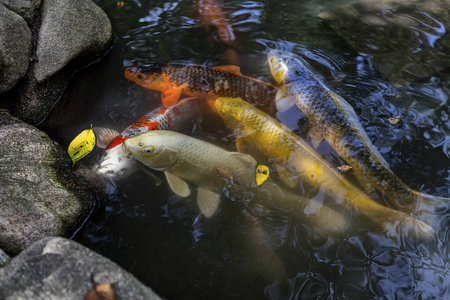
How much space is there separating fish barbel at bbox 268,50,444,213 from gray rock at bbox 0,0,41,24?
2.77 m

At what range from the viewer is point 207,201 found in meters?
3.04

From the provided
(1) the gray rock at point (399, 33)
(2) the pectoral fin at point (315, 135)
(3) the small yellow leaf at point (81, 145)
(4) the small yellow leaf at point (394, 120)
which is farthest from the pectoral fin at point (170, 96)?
(1) the gray rock at point (399, 33)

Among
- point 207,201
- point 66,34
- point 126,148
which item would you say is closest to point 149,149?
point 126,148

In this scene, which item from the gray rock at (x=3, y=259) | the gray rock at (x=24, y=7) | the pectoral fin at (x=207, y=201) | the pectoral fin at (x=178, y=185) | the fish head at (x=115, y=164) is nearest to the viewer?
the gray rock at (x=3, y=259)

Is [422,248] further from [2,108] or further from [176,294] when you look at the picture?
[2,108]

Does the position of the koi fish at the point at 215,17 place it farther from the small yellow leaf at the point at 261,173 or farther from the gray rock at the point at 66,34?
the small yellow leaf at the point at 261,173

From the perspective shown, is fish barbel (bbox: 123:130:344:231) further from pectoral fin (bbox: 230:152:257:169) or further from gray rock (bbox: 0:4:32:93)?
gray rock (bbox: 0:4:32:93)

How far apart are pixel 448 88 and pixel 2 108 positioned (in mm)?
4892

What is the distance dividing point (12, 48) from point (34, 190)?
1707 mm

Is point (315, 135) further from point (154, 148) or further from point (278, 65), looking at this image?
point (154, 148)

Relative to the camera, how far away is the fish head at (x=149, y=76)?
13.1ft

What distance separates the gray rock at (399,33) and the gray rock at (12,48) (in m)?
3.95

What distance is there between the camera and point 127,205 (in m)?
3.03

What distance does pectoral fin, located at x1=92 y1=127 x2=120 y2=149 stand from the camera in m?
3.48
